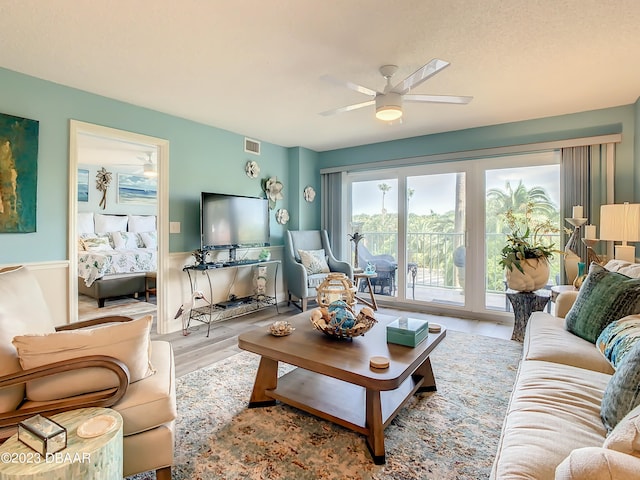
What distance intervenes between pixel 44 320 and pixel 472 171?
4.48 meters

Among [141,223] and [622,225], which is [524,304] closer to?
[622,225]

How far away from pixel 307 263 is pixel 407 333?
2.82m

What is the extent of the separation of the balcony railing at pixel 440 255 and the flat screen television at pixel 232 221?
1881mm

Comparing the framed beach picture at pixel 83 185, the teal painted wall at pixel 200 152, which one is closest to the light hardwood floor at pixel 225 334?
the teal painted wall at pixel 200 152

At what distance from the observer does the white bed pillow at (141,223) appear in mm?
7043

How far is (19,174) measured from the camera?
8.73 ft

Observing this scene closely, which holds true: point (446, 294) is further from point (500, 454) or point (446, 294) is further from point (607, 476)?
point (607, 476)

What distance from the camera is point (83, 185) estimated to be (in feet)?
21.1

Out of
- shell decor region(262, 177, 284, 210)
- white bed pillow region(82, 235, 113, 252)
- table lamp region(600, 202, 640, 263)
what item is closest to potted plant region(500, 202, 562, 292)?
table lamp region(600, 202, 640, 263)

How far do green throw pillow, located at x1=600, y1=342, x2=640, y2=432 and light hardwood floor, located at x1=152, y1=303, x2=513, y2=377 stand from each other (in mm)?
2022

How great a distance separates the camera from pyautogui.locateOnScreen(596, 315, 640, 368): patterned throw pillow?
146 centimetres

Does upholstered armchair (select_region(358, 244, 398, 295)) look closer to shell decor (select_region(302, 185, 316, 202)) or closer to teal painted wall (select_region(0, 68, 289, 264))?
shell decor (select_region(302, 185, 316, 202))

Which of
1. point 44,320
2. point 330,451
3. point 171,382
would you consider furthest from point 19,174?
point 330,451

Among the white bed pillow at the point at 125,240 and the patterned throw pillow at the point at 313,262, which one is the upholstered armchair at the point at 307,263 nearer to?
the patterned throw pillow at the point at 313,262
